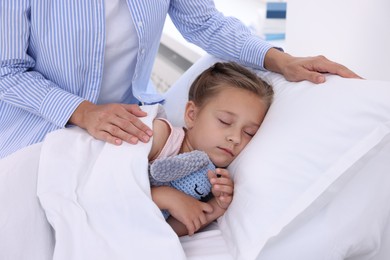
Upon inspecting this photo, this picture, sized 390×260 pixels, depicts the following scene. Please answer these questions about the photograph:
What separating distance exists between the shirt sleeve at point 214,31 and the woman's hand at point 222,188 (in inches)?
15.2

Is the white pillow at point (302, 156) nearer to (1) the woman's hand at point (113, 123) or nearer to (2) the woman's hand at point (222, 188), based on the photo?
(2) the woman's hand at point (222, 188)

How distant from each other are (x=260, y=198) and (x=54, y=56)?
2.00ft

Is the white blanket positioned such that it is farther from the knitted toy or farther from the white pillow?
the white pillow

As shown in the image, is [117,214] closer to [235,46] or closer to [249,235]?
[249,235]

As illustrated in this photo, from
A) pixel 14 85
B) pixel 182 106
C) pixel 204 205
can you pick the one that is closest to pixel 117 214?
pixel 204 205

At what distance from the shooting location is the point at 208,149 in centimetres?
109

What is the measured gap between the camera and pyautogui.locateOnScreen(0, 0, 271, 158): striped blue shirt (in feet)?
3.52

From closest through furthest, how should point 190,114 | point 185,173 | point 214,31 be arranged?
point 185,173
point 190,114
point 214,31

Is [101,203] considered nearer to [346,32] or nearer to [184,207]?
[184,207]

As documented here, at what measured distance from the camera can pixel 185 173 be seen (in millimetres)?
977

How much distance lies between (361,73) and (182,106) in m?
0.54

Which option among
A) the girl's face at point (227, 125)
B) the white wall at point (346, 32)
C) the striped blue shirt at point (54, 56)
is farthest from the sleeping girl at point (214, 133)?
the white wall at point (346, 32)

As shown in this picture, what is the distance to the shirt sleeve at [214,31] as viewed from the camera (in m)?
1.26

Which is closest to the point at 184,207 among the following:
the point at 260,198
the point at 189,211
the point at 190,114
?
the point at 189,211
